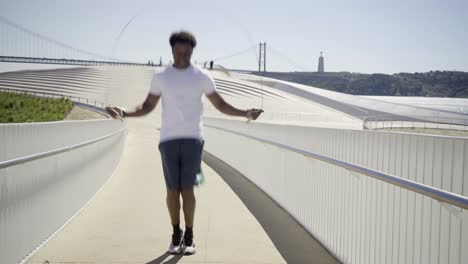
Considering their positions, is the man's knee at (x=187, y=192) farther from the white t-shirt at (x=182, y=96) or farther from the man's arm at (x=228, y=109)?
the man's arm at (x=228, y=109)

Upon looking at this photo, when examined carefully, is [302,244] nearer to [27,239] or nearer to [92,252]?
[92,252]

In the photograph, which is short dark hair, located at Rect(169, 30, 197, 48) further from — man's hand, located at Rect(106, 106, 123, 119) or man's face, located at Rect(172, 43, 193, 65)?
man's hand, located at Rect(106, 106, 123, 119)

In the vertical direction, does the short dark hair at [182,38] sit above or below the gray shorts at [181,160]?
above

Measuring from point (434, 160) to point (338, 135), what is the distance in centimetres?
305

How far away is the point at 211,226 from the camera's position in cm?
698

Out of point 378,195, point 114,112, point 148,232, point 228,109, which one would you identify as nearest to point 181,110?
point 228,109

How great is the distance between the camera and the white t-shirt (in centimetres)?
512

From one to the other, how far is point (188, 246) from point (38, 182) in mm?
1617

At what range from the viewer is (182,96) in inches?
202

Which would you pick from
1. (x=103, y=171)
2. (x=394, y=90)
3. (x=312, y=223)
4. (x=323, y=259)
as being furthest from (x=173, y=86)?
(x=394, y=90)

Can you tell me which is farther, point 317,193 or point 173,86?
point 317,193

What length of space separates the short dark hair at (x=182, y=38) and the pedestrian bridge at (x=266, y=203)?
0.67 metres

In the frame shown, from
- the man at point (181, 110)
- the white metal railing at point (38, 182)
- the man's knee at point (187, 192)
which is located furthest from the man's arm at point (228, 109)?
the white metal railing at point (38, 182)

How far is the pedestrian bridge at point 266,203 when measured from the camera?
A: 4211 mm
